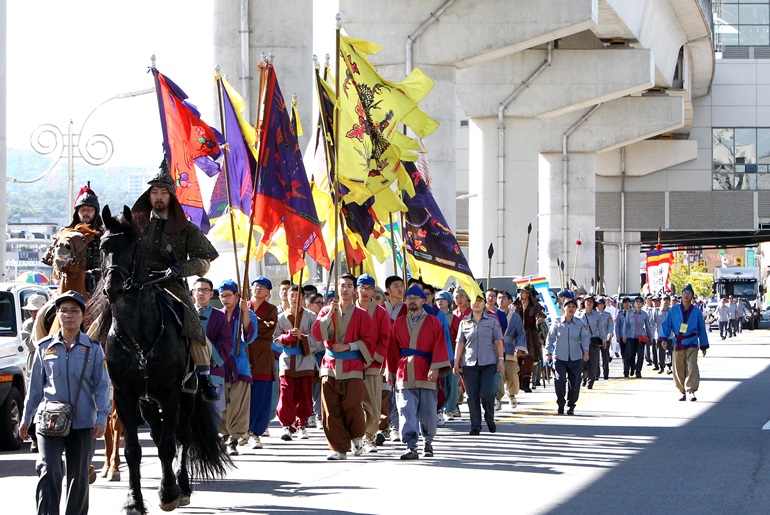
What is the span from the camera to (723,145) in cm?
7150

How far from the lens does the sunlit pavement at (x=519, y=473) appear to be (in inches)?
457

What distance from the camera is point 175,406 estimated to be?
1126 cm

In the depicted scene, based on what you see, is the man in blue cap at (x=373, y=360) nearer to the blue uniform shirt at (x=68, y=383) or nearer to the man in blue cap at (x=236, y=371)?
the man in blue cap at (x=236, y=371)

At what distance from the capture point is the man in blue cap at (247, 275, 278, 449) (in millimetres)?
16797

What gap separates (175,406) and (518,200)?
121 ft

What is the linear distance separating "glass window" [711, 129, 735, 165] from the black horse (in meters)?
62.9

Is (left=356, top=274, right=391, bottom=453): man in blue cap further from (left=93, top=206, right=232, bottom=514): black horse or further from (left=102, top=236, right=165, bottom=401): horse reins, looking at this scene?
(left=102, top=236, right=165, bottom=401): horse reins

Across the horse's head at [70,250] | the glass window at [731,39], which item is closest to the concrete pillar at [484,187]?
the glass window at [731,39]

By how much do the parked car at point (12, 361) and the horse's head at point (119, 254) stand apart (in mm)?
6122

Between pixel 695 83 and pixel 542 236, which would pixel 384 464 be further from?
pixel 695 83

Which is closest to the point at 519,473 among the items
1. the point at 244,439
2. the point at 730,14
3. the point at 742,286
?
the point at 244,439

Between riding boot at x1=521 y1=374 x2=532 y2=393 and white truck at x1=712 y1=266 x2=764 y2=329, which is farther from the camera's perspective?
white truck at x1=712 y1=266 x2=764 y2=329

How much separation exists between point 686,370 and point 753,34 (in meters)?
58.3

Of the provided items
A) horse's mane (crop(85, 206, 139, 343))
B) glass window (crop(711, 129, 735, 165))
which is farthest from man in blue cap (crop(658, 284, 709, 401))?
glass window (crop(711, 129, 735, 165))
